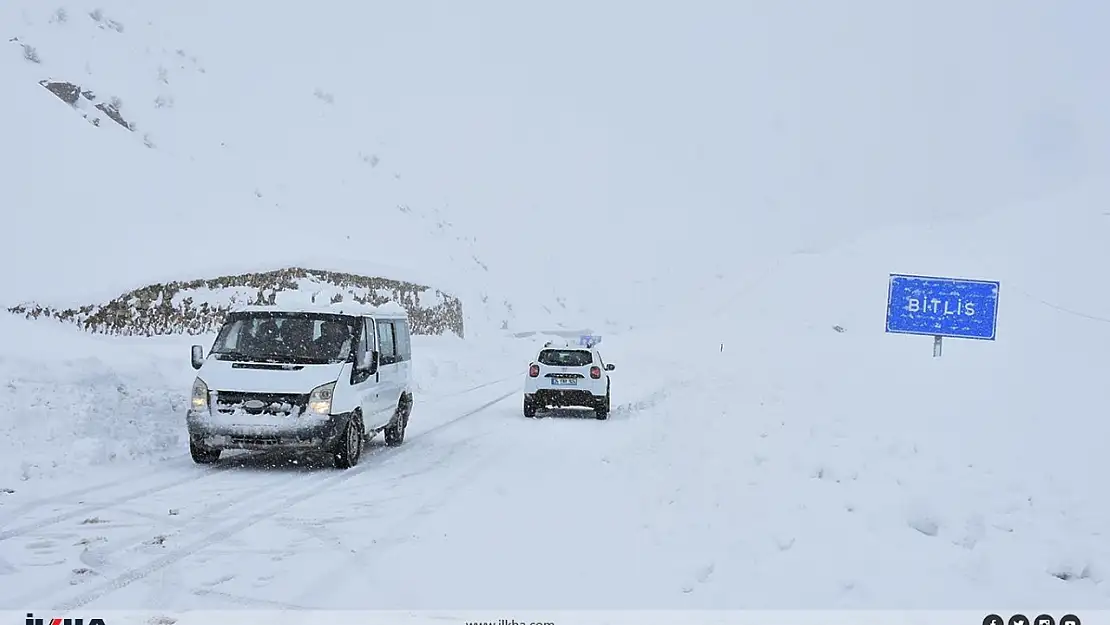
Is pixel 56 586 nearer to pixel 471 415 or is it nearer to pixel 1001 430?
pixel 1001 430

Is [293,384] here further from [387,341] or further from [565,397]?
[565,397]

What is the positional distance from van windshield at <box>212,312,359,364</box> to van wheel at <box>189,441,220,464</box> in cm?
124

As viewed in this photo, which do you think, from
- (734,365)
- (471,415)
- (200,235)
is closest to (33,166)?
(200,235)

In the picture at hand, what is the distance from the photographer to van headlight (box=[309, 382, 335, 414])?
Result: 474 inches

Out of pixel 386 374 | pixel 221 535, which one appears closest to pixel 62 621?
pixel 221 535

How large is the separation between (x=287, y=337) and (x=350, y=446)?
1.84 meters

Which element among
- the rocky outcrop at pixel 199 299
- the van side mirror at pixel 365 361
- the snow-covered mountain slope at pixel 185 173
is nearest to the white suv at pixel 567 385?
the rocky outcrop at pixel 199 299

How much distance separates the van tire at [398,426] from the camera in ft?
49.9

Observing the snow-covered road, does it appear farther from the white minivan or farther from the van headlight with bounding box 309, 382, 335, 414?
the van headlight with bounding box 309, 382, 335, 414

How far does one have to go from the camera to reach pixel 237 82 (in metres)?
56.0

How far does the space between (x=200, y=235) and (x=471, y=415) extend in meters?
16.9

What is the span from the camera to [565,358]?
21.1m

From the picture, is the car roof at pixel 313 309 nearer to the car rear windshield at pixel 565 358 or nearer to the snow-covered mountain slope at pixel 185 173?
the car rear windshield at pixel 565 358

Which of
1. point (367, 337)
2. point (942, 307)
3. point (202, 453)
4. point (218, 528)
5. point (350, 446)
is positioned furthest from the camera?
point (942, 307)
